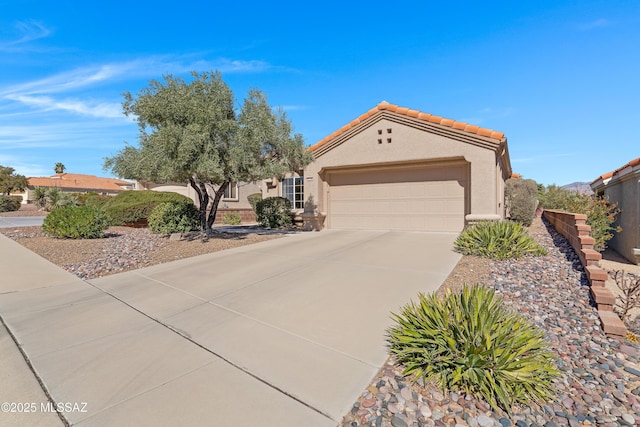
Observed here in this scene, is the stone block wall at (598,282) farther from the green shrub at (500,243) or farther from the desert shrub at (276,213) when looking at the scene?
the desert shrub at (276,213)

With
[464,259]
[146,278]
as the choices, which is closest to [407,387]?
[464,259]

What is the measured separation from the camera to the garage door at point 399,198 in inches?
452

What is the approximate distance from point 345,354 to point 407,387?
73cm

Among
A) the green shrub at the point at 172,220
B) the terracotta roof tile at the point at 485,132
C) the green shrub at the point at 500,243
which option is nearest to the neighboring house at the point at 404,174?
the terracotta roof tile at the point at 485,132

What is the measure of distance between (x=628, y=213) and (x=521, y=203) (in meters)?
4.17

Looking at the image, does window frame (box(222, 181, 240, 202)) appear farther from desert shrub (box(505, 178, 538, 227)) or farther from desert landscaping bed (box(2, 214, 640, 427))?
desert shrub (box(505, 178, 538, 227))

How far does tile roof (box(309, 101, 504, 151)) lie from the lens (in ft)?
34.2

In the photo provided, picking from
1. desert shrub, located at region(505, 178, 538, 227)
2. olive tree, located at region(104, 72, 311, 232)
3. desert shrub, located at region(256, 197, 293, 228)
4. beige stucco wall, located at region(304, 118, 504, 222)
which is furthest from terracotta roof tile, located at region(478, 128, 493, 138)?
desert shrub, located at region(256, 197, 293, 228)

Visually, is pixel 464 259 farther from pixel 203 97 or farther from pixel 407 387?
pixel 203 97

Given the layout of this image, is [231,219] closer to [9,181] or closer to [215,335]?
[215,335]

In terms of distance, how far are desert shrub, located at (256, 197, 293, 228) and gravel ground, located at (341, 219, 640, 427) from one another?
34.8 ft

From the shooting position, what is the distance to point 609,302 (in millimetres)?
4184

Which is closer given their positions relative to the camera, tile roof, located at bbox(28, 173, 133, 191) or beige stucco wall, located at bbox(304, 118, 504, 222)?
beige stucco wall, located at bbox(304, 118, 504, 222)

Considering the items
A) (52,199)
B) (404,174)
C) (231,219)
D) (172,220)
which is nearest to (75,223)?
(172,220)
